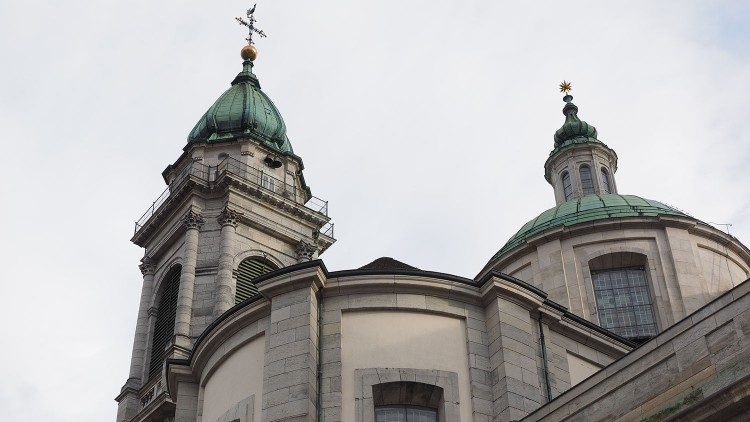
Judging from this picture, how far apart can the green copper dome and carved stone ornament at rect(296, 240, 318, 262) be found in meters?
4.70

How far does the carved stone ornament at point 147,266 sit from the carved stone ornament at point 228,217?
3143mm

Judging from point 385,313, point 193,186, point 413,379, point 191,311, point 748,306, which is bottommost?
point 748,306

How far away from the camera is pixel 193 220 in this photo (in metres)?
37.4

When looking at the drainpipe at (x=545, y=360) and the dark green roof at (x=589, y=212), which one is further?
the dark green roof at (x=589, y=212)

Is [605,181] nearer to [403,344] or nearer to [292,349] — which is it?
[403,344]

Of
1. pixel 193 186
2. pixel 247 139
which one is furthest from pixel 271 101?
pixel 193 186

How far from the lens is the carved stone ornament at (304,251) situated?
3856 cm

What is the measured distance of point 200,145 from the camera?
4109 centimetres

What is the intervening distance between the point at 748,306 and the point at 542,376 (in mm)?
6666

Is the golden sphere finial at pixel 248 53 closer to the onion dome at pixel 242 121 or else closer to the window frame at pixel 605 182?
the onion dome at pixel 242 121

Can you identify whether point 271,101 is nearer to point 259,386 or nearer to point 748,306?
point 259,386

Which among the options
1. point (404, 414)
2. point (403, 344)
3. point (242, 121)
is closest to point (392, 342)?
point (403, 344)

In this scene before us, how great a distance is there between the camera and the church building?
17875mm

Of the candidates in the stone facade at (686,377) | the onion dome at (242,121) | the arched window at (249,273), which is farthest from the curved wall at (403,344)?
the onion dome at (242,121)
